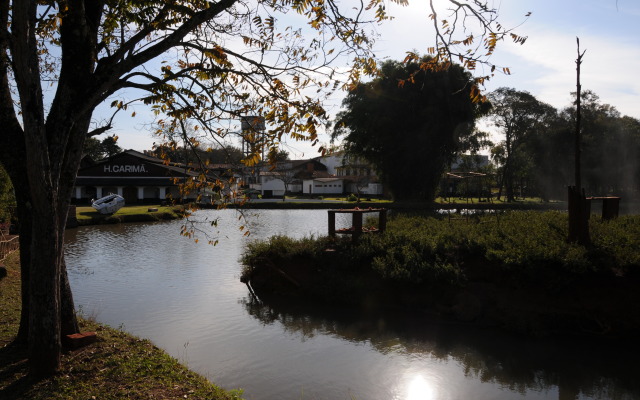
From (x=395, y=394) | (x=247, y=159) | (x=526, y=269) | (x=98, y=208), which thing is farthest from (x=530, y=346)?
(x=98, y=208)

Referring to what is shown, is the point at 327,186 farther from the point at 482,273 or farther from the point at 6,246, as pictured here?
the point at 482,273

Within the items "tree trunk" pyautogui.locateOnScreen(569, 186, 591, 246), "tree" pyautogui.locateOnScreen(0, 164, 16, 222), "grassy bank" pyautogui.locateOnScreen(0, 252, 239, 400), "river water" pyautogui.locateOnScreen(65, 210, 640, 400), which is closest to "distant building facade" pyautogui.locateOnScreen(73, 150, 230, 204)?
"tree" pyautogui.locateOnScreen(0, 164, 16, 222)

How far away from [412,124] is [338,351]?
3799 centimetres

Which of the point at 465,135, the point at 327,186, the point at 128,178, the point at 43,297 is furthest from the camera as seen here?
the point at 327,186

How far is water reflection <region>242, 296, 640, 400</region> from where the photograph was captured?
29.5ft

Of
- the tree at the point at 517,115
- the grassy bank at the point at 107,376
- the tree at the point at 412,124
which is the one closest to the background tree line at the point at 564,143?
the tree at the point at 517,115

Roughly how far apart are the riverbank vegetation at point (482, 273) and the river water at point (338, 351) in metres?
0.61

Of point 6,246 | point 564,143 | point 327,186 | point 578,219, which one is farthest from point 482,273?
point 327,186

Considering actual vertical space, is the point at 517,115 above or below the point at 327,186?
above

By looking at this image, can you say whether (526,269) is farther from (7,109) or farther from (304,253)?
(7,109)

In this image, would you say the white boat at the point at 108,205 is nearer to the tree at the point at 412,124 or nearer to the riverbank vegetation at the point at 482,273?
the tree at the point at 412,124

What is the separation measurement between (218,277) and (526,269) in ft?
33.9

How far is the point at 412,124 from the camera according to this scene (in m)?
46.2

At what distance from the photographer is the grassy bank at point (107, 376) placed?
5.86 m
